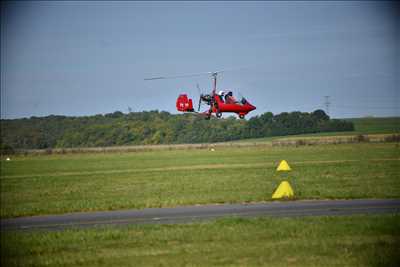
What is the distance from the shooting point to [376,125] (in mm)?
95375

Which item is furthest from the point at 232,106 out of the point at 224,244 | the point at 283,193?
the point at 224,244

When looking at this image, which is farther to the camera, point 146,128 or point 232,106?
point 146,128

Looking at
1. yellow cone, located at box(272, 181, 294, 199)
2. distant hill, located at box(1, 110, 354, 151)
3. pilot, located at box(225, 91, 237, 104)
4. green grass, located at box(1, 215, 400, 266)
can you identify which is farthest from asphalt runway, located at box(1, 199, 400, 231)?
distant hill, located at box(1, 110, 354, 151)

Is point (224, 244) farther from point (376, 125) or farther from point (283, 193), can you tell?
point (376, 125)

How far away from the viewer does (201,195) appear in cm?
2658

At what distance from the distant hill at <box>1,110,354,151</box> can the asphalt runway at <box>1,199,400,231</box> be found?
237ft

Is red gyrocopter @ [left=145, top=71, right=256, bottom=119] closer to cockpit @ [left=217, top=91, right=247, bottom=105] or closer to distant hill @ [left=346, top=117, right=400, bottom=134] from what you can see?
cockpit @ [left=217, top=91, right=247, bottom=105]

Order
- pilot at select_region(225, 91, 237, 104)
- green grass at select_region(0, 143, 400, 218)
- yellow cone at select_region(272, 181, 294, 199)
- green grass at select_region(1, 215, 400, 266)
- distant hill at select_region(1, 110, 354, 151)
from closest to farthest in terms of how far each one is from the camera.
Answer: green grass at select_region(1, 215, 400, 266) → yellow cone at select_region(272, 181, 294, 199) → green grass at select_region(0, 143, 400, 218) → pilot at select_region(225, 91, 237, 104) → distant hill at select_region(1, 110, 354, 151)

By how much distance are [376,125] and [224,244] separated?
84.1 metres

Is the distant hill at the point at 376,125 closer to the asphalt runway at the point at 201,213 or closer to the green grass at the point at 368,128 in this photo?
the green grass at the point at 368,128

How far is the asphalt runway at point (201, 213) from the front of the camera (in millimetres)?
19569

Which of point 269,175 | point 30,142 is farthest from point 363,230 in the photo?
point 30,142

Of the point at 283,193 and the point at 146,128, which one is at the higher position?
the point at 146,128

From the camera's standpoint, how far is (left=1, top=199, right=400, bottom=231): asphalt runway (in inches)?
770
